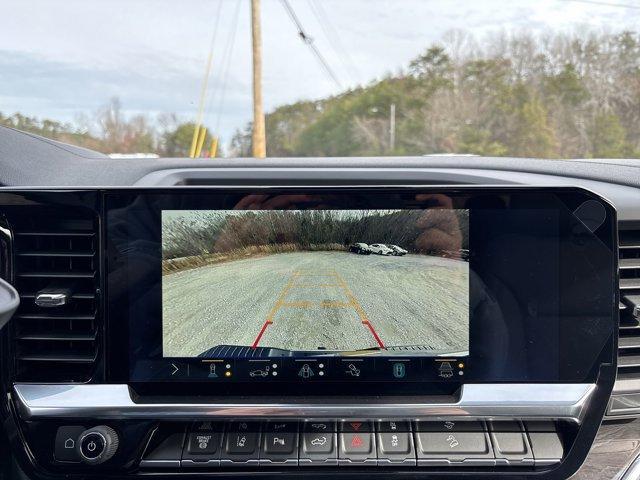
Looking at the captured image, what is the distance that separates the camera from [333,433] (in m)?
1.73

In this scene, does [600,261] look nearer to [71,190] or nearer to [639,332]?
[639,332]

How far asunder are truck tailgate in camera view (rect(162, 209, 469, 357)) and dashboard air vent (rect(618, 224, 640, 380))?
0.64m

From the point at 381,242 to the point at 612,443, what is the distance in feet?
3.63

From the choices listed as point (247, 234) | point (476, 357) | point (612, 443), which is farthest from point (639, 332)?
point (247, 234)

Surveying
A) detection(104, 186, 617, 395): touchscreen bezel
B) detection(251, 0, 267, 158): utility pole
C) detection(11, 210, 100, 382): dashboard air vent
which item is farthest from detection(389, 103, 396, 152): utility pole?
detection(11, 210, 100, 382): dashboard air vent

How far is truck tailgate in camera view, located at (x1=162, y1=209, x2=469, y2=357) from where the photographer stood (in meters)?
1.74

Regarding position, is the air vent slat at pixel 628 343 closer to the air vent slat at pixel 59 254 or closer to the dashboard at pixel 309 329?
the dashboard at pixel 309 329

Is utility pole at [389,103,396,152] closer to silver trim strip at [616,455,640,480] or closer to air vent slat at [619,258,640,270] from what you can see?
air vent slat at [619,258,640,270]

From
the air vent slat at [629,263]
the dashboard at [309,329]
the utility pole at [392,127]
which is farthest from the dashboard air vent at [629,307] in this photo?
the utility pole at [392,127]

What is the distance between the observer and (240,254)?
178 cm

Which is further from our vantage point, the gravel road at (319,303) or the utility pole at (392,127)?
the utility pole at (392,127)

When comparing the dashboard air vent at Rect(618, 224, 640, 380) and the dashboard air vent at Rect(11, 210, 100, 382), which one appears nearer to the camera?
the dashboard air vent at Rect(11, 210, 100, 382)

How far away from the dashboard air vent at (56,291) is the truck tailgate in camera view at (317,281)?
0.26 m

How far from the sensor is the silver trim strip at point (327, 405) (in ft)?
5.57
